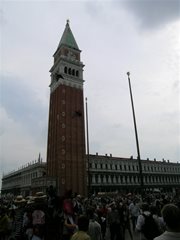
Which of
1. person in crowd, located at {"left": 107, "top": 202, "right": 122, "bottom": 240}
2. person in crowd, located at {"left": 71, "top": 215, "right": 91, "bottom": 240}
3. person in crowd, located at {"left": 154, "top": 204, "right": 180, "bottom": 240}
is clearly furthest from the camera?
person in crowd, located at {"left": 107, "top": 202, "right": 122, "bottom": 240}

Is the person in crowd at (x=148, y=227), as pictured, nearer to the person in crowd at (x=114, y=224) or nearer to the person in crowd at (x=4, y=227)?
the person in crowd at (x=114, y=224)

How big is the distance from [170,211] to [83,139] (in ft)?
153

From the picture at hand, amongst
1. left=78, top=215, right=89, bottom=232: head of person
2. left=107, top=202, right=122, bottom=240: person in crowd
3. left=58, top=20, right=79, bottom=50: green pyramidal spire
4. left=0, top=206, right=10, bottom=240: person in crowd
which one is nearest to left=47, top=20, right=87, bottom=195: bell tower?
left=58, top=20, right=79, bottom=50: green pyramidal spire

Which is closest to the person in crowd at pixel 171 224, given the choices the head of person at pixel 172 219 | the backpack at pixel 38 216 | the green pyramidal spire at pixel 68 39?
the head of person at pixel 172 219

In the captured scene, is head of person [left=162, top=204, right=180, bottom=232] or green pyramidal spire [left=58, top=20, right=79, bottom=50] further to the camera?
green pyramidal spire [left=58, top=20, right=79, bottom=50]

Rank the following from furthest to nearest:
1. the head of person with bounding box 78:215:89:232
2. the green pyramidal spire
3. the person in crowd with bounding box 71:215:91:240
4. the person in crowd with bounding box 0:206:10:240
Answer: the green pyramidal spire < the person in crowd with bounding box 0:206:10:240 < the head of person with bounding box 78:215:89:232 < the person in crowd with bounding box 71:215:91:240

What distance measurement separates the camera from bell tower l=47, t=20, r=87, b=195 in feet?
147

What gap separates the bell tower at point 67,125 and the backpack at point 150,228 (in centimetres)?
3916

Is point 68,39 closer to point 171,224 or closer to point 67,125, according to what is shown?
point 67,125

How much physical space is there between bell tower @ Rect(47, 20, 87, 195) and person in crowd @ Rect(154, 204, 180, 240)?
42.3m

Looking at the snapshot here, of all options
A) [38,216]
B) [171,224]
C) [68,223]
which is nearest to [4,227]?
[38,216]

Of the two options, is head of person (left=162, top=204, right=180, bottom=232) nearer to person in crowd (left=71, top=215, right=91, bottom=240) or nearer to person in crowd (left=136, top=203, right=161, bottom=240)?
person in crowd (left=71, top=215, right=91, bottom=240)

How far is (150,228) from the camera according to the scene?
18.4 ft

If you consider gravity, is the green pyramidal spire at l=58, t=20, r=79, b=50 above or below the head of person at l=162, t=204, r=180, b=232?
above
